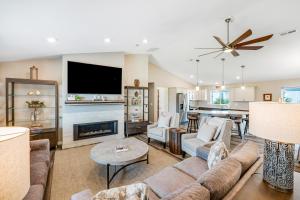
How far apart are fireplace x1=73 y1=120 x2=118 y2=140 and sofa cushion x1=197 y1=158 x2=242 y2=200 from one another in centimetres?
410

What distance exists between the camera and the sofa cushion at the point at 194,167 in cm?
200

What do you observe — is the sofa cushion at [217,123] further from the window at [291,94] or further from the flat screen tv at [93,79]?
the window at [291,94]

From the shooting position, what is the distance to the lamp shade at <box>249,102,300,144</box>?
1035mm

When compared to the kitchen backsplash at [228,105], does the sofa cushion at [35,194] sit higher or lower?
lower

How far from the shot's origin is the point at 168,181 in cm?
181

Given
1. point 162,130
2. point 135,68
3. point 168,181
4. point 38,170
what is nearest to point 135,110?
point 135,68

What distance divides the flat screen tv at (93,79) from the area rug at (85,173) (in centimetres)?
185

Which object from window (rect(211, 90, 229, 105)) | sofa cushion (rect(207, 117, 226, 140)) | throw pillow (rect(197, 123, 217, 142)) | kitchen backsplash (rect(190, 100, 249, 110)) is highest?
window (rect(211, 90, 229, 105))

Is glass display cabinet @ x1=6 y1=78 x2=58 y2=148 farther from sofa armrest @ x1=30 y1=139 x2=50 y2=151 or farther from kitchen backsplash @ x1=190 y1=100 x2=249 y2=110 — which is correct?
kitchen backsplash @ x1=190 y1=100 x2=249 y2=110

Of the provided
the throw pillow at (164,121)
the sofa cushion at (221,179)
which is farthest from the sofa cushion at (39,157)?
the throw pillow at (164,121)

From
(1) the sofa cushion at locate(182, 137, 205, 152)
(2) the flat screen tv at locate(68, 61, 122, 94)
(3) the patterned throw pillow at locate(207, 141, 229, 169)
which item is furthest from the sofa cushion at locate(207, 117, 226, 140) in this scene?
(2) the flat screen tv at locate(68, 61, 122, 94)

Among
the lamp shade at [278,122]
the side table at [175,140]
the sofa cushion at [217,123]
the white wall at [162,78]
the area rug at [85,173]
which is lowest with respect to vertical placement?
the area rug at [85,173]

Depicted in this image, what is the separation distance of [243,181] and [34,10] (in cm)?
307

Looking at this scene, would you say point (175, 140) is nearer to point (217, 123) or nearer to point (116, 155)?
point (217, 123)
